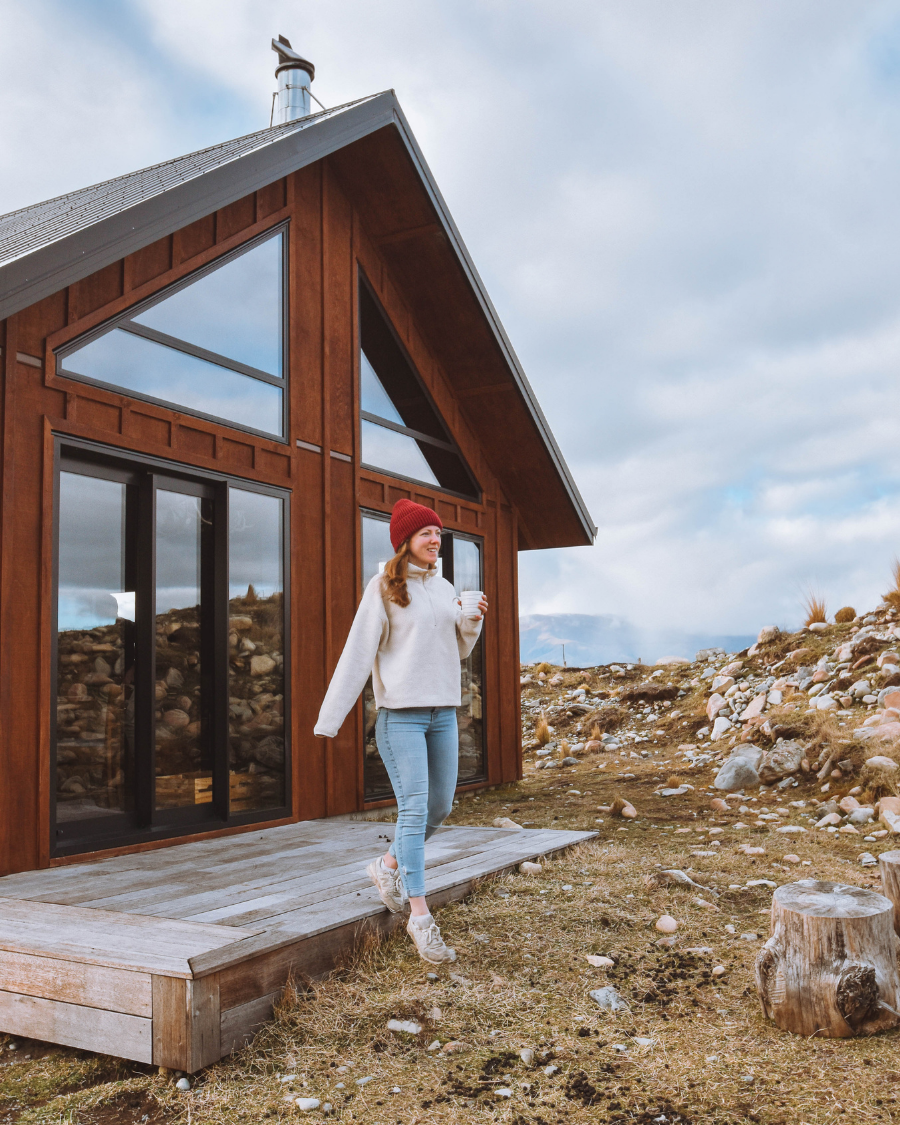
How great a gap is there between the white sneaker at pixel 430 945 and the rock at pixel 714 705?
1026cm

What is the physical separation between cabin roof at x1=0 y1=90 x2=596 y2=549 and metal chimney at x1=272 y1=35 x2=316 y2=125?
10.0 ft

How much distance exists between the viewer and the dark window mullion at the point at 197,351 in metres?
5.88

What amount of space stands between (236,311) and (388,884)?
4.62 meters

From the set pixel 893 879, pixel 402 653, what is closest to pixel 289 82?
pixel 402 653

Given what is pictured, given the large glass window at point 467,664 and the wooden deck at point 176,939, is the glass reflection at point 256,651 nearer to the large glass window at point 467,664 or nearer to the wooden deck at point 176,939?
the wooden deck at point 176,939

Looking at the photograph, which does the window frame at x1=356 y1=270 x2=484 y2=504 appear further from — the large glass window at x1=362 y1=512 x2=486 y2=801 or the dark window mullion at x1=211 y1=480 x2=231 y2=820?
the dark window mullion at x1=211 y1=480 x2=231 y2=820

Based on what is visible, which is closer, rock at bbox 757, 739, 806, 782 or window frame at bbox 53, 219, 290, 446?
window frame at bbox 53, 219, 290, 446

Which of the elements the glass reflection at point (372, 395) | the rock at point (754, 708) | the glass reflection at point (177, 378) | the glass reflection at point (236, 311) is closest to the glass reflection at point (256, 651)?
the glass reflection at point (177, 378)

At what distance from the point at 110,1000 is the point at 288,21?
41.6 feet

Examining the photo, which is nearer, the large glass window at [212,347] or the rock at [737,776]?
the large glass window at [212,347]

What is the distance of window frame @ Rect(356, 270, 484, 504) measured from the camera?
8.11m

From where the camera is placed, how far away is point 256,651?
6621mm

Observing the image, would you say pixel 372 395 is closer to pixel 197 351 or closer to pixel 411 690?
pixel 197 351

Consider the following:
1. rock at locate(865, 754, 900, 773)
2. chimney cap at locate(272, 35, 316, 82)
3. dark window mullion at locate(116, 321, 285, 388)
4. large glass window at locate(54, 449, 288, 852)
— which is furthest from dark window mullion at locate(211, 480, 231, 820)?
chimney cap at locate(272, 35, 316, 82)
